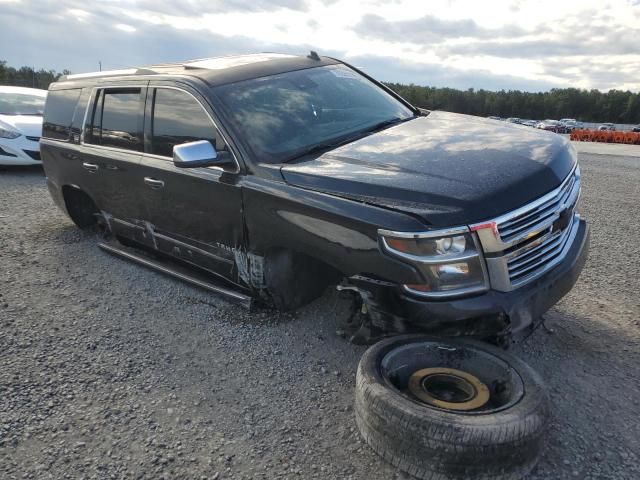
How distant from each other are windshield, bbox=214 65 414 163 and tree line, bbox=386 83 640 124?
8753 centimetres

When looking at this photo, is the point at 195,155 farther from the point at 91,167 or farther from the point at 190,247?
the point at 91,167

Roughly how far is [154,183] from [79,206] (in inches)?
85.1

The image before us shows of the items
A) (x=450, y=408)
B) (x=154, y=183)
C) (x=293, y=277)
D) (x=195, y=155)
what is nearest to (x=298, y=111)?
(x=195, y=155)

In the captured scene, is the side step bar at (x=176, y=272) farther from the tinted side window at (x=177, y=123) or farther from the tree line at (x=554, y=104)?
the tree line at (x=554, y=104)

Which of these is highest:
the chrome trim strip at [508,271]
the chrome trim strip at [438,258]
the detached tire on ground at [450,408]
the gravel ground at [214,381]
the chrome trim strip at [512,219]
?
the chrome trim strip at [512,219]

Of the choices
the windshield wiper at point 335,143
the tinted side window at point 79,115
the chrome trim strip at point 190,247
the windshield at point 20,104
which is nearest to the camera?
the windshield wiper at point 335,143

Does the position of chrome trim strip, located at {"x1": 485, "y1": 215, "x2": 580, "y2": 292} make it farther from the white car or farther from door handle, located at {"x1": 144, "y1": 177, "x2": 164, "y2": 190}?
the white car

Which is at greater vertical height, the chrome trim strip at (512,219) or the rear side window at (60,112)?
the rear side window at (60,112)

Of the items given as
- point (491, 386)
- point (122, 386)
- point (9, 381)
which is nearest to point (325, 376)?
point (491, 386)

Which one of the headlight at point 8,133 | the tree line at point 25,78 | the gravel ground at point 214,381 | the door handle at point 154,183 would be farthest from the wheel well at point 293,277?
the tree line at point 25,78

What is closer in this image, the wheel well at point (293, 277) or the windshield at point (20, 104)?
the wheel well at point (293, 277)

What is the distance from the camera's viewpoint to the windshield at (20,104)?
10.4 metres

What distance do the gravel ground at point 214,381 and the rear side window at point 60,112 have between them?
1.49 metres

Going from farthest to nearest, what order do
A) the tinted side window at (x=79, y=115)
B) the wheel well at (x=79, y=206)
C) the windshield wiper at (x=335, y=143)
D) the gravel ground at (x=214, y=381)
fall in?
the wheel well at (x=79, y=206) → the tinted side window at (x=79, y=115) → the windshield wiper at (x=335, y=143) → the gravel ground at (x=214, y=381)
